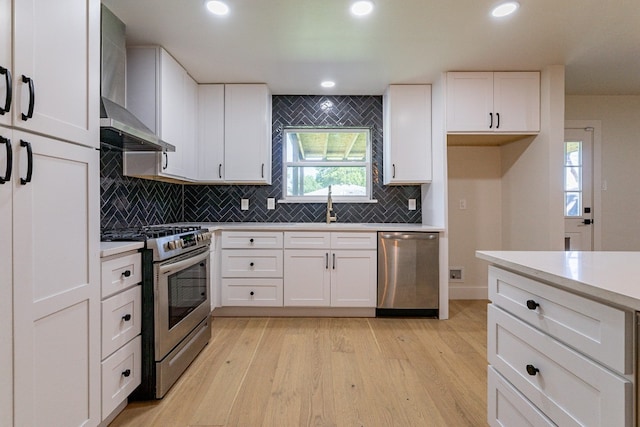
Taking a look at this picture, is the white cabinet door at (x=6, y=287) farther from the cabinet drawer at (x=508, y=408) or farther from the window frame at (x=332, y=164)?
the window frame at (x=332, y=164)

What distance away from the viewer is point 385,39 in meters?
2.45

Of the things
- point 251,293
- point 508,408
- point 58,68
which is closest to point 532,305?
point 508,408

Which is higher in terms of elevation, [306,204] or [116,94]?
[116,94]

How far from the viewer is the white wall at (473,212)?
367 cm

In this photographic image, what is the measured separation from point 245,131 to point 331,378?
2.51m

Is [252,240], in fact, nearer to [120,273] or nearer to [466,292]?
[120,273]

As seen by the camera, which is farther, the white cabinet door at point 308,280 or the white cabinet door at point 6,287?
the white cabinet door at point 308,280

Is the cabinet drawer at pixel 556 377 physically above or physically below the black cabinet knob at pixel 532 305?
below

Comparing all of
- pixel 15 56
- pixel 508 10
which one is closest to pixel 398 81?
pixel 508 10

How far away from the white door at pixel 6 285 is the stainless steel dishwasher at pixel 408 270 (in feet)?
8.54

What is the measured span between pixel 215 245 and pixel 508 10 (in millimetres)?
2951

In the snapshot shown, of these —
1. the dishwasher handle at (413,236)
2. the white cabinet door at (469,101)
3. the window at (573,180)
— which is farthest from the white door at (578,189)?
the dishwasher handle at (413,236)

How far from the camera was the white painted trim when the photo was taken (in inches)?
143

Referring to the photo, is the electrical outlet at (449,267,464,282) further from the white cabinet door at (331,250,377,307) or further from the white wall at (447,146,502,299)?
the white cabinet door at (331,250,377,307)
